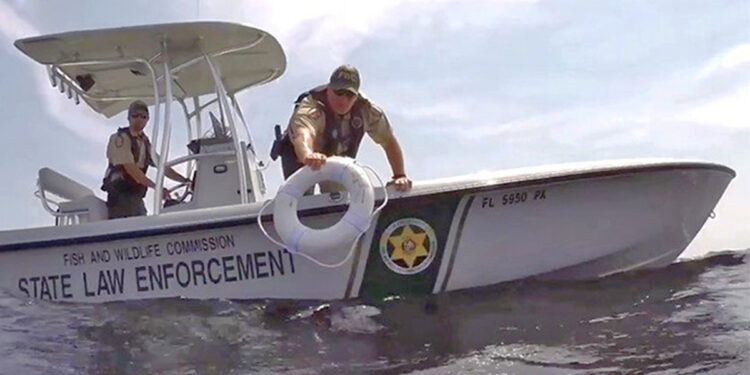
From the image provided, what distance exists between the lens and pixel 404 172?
211 inches

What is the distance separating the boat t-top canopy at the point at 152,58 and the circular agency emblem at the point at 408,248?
2.03 meters

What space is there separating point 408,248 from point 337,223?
55 centimetres

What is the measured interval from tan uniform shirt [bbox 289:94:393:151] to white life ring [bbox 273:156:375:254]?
0.42 m

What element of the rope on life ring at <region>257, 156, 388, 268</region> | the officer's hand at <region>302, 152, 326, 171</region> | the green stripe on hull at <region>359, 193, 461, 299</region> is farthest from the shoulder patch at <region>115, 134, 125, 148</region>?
the green stripe on hull at <region>359, 193, 461, 299</region>

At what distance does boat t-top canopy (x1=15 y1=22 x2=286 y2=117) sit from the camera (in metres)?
5.84

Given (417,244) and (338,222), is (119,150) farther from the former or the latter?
(417,244)

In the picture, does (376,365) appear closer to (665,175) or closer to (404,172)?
(404,172)

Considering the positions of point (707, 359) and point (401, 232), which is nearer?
point (707, 359)

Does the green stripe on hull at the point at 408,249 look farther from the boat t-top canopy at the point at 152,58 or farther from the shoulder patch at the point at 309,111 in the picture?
the boat t-top canopy at the point at 152,58

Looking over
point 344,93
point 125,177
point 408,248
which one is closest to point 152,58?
point 125,177

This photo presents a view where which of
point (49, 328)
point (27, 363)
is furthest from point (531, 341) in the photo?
point (49, 328)

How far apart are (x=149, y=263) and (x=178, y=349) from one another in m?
1.49

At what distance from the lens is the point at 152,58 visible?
20.4 feet

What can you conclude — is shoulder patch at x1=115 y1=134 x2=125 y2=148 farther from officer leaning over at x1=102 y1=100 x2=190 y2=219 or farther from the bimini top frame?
the bimini top frame
